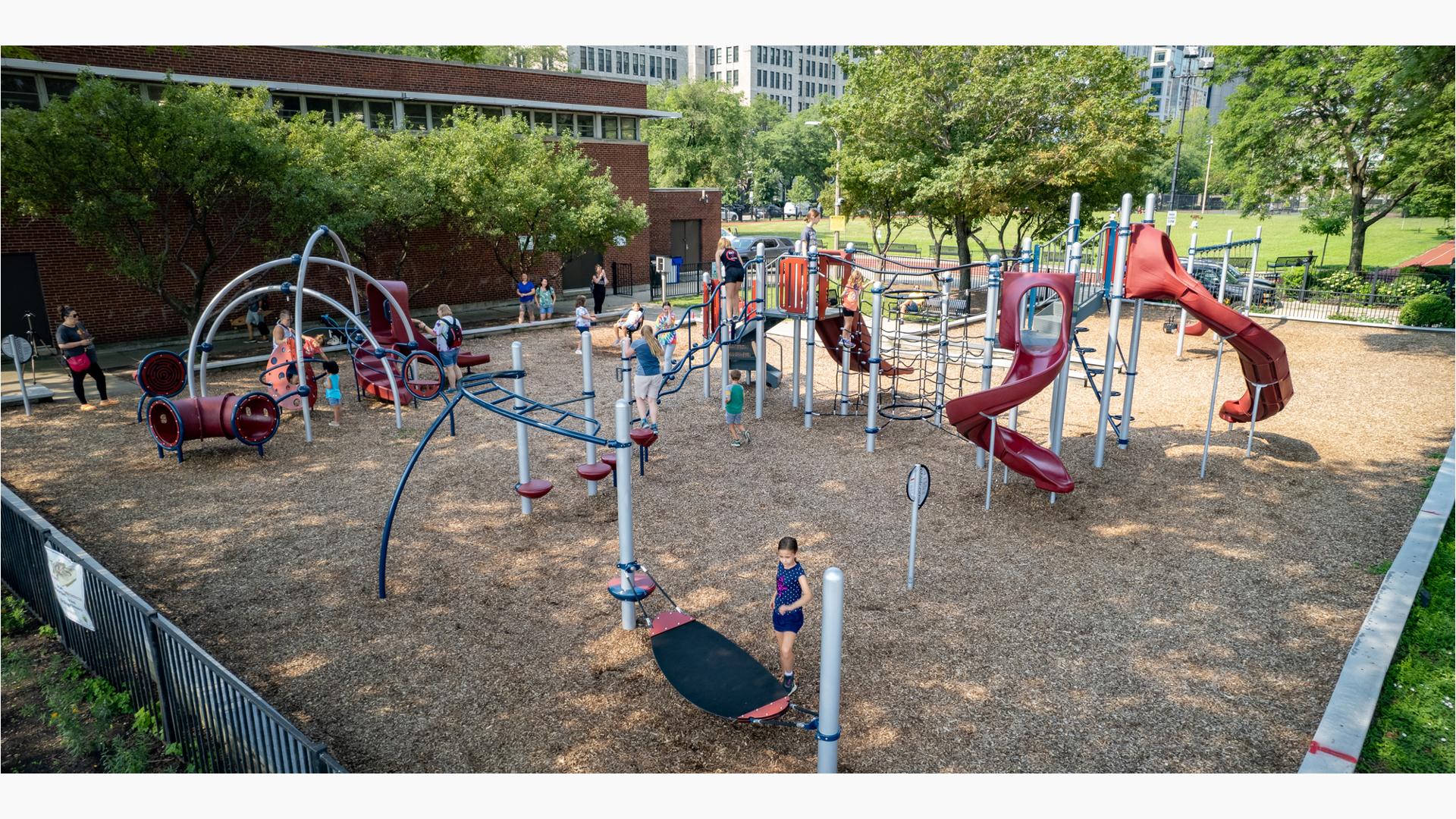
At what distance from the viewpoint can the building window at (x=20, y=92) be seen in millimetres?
19297

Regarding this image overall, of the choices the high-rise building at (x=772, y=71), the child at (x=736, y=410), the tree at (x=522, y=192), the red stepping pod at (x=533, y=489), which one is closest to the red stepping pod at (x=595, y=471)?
the red stepping pod at (x=533, y=489)

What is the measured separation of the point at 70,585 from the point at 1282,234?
77.1m

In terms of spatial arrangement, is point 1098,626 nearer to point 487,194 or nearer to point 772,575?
point 772,575

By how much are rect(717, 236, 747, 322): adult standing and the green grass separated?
36.9 ft

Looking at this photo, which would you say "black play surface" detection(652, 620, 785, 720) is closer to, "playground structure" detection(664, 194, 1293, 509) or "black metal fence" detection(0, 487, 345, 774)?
Answer: "black metal fence" detection(0, 487, 345, 774)

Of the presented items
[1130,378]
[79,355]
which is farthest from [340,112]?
[1130,378]

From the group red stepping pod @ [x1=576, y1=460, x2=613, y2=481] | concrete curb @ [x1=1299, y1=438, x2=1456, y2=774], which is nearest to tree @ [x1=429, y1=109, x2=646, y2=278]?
red stepping pod @ [x1=576, y1=460, x2=613, y2=481]

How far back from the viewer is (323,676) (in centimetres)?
749

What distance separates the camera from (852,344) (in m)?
15.8

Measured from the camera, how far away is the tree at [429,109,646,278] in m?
23.0

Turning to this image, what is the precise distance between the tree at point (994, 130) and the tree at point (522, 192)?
750 cm

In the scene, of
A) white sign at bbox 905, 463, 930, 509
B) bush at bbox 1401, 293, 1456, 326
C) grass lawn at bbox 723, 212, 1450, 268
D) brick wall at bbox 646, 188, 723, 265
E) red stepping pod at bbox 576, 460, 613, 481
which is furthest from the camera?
grass lawn at bbox 723, 212, 1450, 268

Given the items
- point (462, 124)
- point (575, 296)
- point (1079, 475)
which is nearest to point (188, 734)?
point (1079, 475)

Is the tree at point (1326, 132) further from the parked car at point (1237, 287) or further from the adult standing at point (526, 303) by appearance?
the adult standing at point (526, 303)
